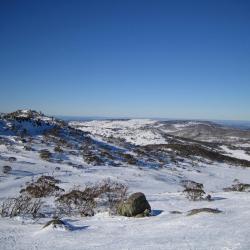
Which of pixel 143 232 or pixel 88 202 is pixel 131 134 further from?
pixel 143 232

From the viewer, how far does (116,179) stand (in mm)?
19641

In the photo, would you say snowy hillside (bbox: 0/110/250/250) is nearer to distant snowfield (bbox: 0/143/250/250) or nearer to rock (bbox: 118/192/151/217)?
distant snowfield (bbox: 0/143/250/250)

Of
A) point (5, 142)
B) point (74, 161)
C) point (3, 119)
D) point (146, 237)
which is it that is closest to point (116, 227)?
point (146, 237)

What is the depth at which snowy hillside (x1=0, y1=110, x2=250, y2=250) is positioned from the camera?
6.46 metres

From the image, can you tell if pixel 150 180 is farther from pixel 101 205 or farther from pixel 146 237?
pixel 146 237

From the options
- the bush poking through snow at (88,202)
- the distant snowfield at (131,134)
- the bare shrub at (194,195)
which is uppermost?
the bush poking through snow at (88,202)

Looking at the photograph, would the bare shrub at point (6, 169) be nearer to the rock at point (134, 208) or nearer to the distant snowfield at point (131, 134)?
the rock at point (134, 208)

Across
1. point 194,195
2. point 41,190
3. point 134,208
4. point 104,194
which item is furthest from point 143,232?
point 41,190

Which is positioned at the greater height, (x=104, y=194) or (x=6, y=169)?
(x=6, y=169)

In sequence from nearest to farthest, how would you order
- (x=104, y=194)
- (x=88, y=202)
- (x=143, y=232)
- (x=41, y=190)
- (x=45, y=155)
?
1. (x=143, y=232)
2. (x=88, y=202)
3. (x=41, y=190)
4. (x=104, y=194)
5. (x=45, y=155)

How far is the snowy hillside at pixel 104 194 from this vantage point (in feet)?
21.2

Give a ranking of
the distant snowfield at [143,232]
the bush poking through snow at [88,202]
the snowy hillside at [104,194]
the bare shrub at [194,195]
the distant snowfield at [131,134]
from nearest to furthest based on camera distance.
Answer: the distant snowfield at [143,232]
the snowy hillside at [104,194]
the bush poking through snow at [88,202]
the bare shrub at [194,195]
the distant snowfield at [131,134]

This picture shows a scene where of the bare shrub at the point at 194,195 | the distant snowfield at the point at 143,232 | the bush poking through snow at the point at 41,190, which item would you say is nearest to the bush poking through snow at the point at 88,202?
the distant snowfield at the point at 143,232

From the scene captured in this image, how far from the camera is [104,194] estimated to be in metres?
14.1
